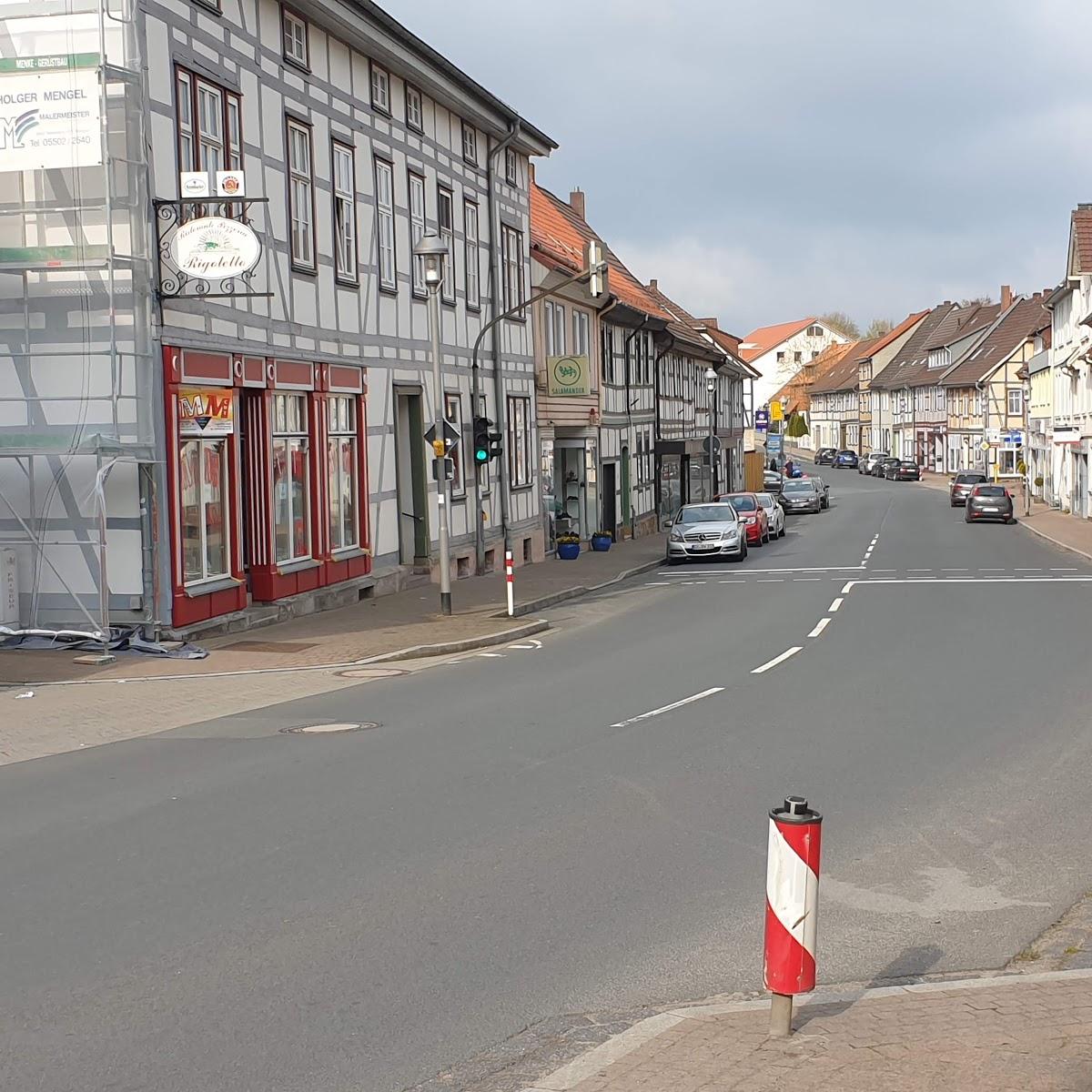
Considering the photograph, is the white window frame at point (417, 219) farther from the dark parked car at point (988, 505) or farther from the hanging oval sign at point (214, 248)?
the dark parked car at point (988, 505)

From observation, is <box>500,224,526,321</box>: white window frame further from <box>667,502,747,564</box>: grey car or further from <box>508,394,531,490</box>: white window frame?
<box>667,502,747,564</box>: grey car

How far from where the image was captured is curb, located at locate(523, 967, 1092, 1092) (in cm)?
518

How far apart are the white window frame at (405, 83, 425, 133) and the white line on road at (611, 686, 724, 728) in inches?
641

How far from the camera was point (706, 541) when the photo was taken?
3788cm

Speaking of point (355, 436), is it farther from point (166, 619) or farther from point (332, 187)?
point (166, 619)

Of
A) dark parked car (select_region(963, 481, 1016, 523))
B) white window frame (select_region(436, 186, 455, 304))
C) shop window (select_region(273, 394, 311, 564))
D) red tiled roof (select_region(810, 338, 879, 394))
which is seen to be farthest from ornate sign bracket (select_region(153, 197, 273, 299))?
red tiled roof (select_region(810, 338, 879, 394))

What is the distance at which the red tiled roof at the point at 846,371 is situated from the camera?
144 metres

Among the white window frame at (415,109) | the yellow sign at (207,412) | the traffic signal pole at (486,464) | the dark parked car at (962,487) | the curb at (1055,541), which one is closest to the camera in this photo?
the yellow sign at (207,412)

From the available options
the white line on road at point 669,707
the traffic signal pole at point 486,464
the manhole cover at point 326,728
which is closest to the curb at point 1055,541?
the traffic signal pole at point 486,464

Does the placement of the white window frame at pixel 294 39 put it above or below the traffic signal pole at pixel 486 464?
above

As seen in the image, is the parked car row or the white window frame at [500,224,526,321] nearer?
the white window frame at [500,224,526,321]

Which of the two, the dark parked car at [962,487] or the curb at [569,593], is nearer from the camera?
the curb at [569,593]

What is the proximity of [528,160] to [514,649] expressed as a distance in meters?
Answer: 20.2

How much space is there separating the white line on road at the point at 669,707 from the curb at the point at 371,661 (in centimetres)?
466
